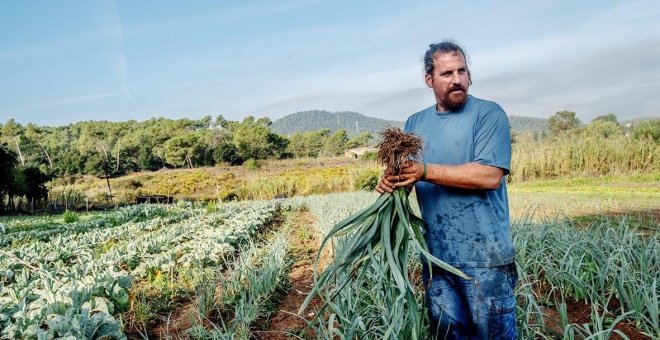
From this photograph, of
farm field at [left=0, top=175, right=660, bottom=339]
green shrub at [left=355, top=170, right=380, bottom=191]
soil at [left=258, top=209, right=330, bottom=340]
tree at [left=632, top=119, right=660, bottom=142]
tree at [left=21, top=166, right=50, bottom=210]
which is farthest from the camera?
tree at [left=21, top=166, right=50, bottom=210]

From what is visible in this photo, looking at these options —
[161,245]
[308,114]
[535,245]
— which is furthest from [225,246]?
[308,114]

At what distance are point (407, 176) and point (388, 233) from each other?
0.25 metres

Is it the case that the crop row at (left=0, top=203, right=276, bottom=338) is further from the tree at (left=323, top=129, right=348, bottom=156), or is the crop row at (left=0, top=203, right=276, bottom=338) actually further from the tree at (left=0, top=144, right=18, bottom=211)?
the tree at (left=323, top=129, right=348, bottom=156)

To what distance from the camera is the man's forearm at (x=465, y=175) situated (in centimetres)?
166

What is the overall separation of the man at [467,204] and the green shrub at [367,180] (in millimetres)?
18652

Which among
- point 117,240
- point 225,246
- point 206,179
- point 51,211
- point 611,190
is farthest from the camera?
point 206,179

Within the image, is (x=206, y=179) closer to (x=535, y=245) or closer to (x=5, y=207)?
(x=5, y=207)

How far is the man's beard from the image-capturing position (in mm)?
1829

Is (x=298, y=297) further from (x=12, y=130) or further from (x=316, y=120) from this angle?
(x=316, y=120)

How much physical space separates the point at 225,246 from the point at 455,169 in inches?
176

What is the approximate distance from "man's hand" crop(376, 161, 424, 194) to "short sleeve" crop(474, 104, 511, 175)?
0.85 feet

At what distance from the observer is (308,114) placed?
151 m

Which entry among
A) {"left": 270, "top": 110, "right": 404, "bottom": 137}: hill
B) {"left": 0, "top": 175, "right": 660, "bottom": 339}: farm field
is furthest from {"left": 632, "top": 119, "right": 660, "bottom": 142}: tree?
{"left": 270, "top": 110, "right": 404, "bottom": 137}: hill

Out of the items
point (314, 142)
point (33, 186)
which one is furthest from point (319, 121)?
point (33, 186)
